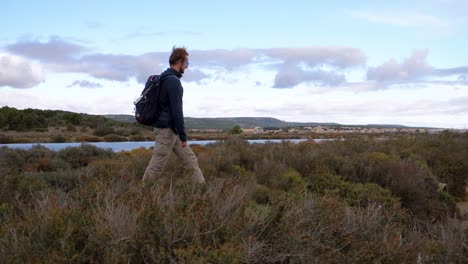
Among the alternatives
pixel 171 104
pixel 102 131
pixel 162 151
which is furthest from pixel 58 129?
pixel 171 104

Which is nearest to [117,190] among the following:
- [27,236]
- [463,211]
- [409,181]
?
[27,236]

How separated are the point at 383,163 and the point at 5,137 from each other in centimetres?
2759

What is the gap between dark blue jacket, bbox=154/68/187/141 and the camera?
23.6 feet

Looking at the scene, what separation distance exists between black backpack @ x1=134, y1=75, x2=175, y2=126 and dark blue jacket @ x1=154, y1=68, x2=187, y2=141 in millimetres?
63

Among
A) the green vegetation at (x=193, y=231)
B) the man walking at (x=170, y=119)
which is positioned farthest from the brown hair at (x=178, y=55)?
the green vegetation at (x=193, y=231)

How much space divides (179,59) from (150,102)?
760 millimetres

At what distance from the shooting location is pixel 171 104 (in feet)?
23.7

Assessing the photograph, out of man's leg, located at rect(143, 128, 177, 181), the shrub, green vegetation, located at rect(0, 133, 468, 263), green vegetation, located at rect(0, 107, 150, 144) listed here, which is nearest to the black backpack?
man's leg, located at rect(143, 128, 177, 181)

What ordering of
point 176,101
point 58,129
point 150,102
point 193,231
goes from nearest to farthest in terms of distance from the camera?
point 193,231 < point 176,101 < point 150,102 < point 58,129

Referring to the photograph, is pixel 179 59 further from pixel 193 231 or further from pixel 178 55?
pixel 193 231

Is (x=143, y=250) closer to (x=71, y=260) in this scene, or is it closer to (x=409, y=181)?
(x=71, y=260)

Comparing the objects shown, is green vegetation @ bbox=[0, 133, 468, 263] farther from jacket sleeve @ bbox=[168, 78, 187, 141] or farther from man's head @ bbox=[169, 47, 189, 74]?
man's head @ bbox=[169, 47, 189, 74]

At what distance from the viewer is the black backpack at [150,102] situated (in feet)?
24.2

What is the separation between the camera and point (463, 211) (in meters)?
12.9
